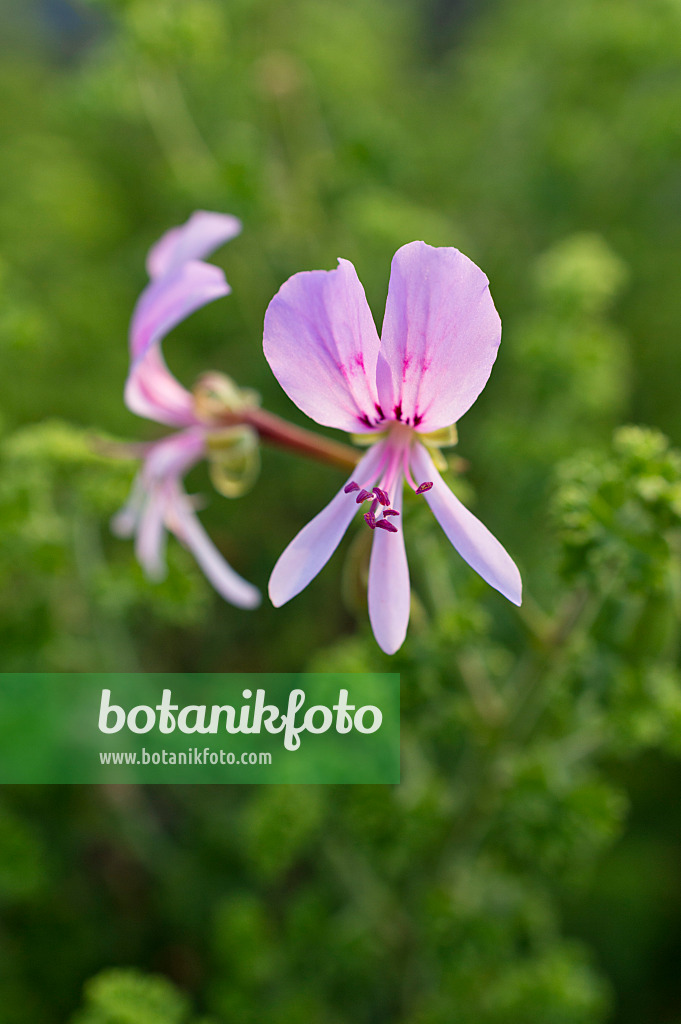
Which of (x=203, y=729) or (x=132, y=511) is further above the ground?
(x=132, y=511)

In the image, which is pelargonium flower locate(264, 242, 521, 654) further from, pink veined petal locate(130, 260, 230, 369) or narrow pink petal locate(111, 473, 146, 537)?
narrow pink petal locate(111, 473, 146, 537)

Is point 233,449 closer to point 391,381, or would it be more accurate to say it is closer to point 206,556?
point 206,556

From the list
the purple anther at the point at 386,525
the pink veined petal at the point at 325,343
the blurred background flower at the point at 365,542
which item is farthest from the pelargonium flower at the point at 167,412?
the purple anther at the point at 386,525

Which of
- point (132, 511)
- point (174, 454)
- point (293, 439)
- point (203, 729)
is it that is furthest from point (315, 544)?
point (203, 729)

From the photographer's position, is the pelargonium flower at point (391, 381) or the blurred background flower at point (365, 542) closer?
the pelargonium flower at point (391, 381)

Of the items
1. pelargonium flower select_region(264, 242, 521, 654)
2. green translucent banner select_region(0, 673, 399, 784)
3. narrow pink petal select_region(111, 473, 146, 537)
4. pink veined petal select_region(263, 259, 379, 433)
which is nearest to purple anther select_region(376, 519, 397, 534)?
pelargonium flower select_region(264, 242, 521, 654)

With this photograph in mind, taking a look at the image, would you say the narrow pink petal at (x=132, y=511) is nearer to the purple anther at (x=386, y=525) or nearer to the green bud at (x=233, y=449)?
A: the green bud at (x=233, y=449)
